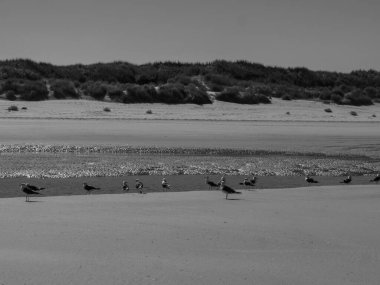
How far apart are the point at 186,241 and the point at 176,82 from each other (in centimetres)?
3408

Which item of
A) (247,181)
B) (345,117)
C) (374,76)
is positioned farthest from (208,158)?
(374,76)

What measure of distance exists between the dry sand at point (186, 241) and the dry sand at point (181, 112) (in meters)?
19.2

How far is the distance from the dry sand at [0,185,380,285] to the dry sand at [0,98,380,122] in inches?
758

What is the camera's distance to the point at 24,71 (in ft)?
131

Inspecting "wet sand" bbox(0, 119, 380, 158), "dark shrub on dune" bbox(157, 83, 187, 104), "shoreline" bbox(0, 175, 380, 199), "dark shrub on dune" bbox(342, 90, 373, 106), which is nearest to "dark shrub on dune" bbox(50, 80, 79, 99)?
"dark shrub on dune" bbox(157, 83, 187, 104)

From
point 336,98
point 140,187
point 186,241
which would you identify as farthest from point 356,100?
point 186,241

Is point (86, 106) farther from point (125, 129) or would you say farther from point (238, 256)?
point (238, 256)

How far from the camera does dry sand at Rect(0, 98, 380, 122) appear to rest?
29.0m

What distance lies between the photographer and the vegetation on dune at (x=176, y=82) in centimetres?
3500

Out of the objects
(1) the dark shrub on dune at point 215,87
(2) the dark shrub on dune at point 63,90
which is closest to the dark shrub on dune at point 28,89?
(2) the dark shrub on dune at point 63,90

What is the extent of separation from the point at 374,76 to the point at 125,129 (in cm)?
4601

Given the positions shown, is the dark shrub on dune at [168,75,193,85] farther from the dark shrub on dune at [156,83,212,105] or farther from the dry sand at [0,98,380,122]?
the dry sand at [0,98,380,122]

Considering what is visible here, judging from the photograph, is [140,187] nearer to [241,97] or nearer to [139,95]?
[139,95]

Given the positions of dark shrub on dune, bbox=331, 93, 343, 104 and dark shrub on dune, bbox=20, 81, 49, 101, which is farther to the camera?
dark shrub on dune, bbox=331, 93, 343, 104
